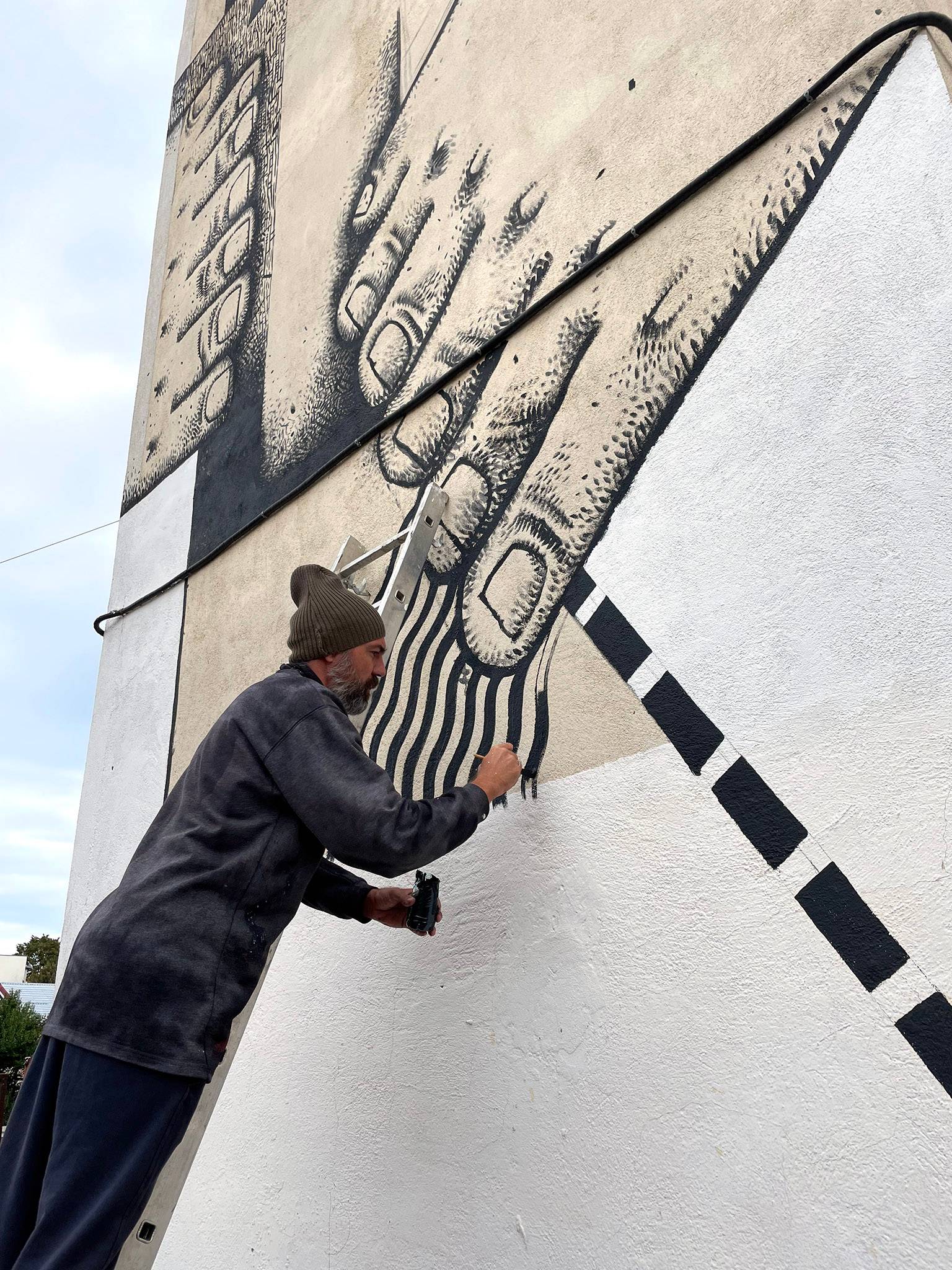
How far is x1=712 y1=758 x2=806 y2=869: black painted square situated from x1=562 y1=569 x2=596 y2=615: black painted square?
557mm

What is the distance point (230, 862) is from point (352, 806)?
239 millimetres

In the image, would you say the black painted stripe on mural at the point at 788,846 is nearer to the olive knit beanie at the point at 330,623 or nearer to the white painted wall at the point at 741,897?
the white painted wall at the point at 741,897

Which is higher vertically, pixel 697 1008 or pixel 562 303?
pixel 562 303

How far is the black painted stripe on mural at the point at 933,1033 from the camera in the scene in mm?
1445

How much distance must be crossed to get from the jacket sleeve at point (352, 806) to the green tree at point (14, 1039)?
42.2 feet

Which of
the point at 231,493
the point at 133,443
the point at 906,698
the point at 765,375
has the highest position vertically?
the point at 133,443

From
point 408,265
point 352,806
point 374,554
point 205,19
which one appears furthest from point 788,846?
point 205,19

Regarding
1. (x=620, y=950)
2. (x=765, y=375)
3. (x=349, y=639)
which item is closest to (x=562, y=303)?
(x=765, y=375)

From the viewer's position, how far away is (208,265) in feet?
15.9

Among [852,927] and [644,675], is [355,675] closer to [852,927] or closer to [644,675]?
[644,675]

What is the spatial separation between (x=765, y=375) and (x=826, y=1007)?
1.16 m

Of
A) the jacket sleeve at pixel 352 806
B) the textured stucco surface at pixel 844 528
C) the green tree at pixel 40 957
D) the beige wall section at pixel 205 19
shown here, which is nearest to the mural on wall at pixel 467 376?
the textured stucco surface at pixel 844 528

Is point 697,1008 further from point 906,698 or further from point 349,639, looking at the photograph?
point 349,639

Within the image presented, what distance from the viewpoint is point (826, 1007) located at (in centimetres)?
159
